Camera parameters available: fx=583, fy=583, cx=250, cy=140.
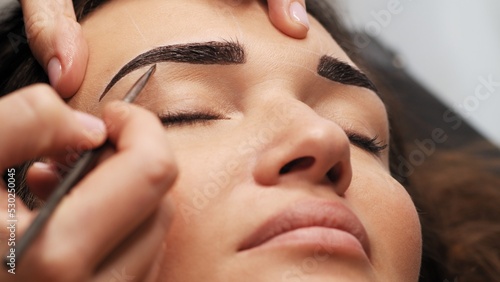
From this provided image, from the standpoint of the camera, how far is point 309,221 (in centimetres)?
Result: 71

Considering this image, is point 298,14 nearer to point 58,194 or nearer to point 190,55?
point 190,55

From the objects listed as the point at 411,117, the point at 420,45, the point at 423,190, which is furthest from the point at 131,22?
the point at 420,45

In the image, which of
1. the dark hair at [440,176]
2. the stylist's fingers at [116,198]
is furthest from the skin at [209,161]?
the dark hair at [440,176]

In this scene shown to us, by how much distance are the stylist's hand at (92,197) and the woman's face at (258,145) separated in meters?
0.11

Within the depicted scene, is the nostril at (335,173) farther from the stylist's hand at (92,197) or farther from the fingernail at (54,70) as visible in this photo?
the fingernail at (54,70)

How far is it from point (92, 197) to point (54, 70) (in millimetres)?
426

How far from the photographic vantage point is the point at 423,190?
1.47 m

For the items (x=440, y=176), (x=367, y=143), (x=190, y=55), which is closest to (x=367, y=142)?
(x=367, y=143)

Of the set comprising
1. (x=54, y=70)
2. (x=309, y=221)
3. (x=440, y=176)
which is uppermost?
(x=309, y=221)

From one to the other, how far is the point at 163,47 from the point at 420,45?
4.21 ft

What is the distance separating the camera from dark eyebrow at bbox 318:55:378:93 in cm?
93

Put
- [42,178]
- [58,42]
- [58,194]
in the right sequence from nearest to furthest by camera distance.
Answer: [58,194] < [42,178] < [58,42]

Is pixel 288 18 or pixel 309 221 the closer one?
pixel 309 221

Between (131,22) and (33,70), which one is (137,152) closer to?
(131,22)
